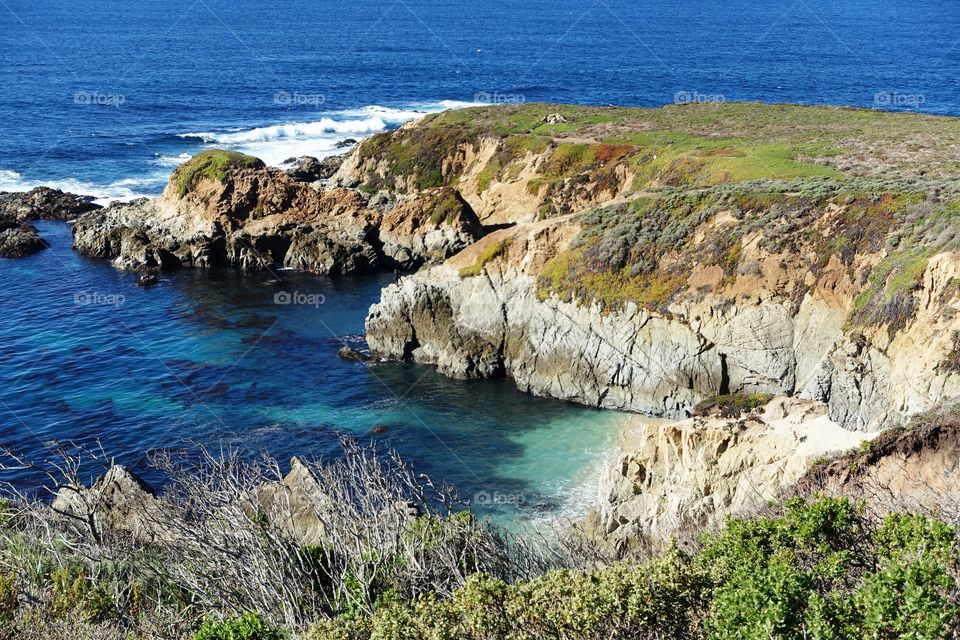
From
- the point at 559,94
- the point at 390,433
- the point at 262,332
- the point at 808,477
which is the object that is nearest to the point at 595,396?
the point at 390,433

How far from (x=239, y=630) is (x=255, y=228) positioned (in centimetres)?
5400

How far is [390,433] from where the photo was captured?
40344 millimetres

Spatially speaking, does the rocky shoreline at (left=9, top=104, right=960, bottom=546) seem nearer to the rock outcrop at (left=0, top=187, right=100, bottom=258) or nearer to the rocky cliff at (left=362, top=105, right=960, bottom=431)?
the rocky cliff at (left=362, top=105, right=960, bottom=431)

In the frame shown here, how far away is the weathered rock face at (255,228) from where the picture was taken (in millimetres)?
64312

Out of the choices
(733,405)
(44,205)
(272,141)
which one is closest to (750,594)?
(733,405)

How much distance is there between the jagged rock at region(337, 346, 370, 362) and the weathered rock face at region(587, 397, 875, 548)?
21.1 meters

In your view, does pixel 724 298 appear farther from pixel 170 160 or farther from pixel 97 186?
pixel 170 160

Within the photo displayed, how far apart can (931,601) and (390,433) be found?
29.1 m

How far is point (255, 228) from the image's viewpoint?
6731 centimetres

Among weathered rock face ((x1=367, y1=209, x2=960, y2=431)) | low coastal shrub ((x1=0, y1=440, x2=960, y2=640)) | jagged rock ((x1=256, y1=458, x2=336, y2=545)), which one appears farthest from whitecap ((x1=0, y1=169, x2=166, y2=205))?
low coastal shrub ((x1=0, y1=440, x2=960, y2=640))

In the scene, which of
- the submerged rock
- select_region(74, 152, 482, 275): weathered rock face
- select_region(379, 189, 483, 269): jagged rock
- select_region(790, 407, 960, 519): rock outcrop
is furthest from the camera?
select_region(74, 152, 482, 275): weathered rock face

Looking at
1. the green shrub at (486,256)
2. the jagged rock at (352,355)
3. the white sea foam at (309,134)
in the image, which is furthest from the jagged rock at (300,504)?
the white sea foam at (309,134)

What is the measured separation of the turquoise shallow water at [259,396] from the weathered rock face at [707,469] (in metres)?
4.42

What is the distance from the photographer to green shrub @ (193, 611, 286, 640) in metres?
16.5
